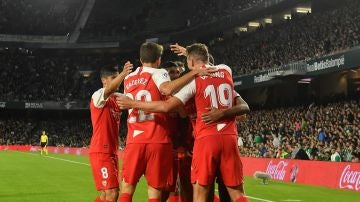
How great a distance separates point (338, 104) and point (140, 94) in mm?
23161

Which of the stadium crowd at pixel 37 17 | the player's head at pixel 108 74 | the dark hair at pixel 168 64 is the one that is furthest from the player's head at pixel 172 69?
the stadium crowd at pixel 37 17

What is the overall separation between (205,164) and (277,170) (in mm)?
14806

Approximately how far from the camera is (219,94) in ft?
19.9

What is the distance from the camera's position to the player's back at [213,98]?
6.02 m

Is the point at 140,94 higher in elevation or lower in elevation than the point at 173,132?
higher

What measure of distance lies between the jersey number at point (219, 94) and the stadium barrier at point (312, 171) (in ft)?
36.4

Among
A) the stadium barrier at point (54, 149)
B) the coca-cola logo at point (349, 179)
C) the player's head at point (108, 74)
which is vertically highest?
the player's head at point (108, 74)

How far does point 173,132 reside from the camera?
684 cm

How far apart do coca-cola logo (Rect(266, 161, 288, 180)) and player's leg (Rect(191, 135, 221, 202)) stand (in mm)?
14223

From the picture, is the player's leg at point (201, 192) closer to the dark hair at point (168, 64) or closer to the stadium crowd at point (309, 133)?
the dark hair at point (168, 64)

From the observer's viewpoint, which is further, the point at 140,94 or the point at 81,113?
the point at 81,113

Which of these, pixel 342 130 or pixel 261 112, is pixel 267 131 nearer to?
pixel 261 112

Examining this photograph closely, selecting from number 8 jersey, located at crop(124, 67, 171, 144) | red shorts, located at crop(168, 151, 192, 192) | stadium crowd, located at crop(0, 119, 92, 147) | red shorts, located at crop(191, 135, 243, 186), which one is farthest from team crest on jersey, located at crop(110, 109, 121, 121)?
stadium crowd, located at crop(0, 119, 92, 147)

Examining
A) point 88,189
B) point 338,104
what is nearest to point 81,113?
point 338,104
